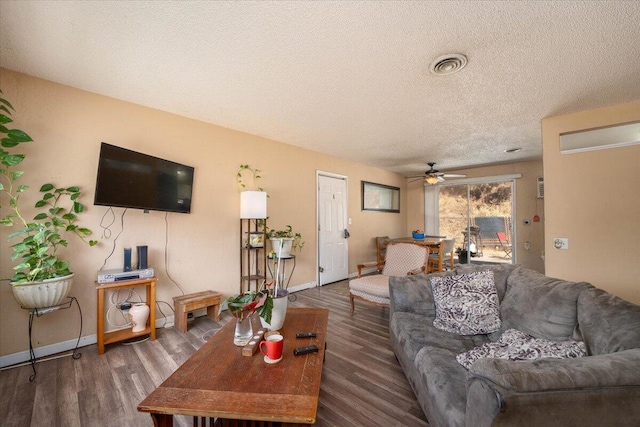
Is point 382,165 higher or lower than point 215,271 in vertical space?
higher

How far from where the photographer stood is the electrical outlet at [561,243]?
2.66 metres

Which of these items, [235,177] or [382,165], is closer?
[235,177]

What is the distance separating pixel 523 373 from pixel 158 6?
2433 mm

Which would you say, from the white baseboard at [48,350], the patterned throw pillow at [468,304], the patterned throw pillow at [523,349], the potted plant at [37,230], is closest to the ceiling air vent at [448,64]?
the patterned throw pillow at [468,304]

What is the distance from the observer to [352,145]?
13.4 ft

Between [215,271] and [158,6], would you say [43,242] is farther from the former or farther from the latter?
[158,6]

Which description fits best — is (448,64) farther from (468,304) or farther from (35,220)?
(35,220)

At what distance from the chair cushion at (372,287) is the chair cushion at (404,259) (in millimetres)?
261

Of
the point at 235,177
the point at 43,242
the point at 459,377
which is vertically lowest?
the point at 459,377

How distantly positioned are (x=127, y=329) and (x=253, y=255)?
161 centimetres

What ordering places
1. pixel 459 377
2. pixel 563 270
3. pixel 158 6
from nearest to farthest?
pixel 459 377
pixel 158 6
pixel 563 270

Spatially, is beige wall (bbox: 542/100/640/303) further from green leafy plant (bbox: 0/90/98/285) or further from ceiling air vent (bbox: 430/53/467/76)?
green leafy plant (bbox: 0/90/98/285)

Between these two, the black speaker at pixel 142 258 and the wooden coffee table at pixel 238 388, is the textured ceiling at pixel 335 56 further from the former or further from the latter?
the wooden coffee table at pixel 238 388

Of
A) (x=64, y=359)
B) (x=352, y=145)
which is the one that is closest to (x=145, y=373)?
(x=64, y=359)
